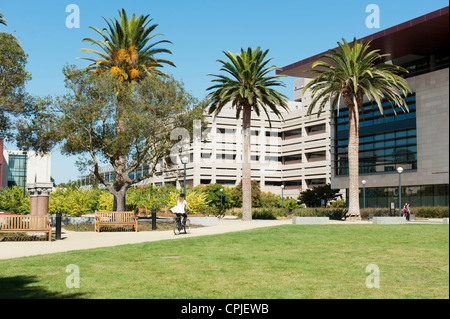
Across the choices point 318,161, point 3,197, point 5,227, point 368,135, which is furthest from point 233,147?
point 5,227

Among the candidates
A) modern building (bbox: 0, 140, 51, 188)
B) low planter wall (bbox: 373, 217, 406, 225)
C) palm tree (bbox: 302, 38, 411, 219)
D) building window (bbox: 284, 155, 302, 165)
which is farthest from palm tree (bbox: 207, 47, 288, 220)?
modern building (bbox: 0, 140, 51, 188)

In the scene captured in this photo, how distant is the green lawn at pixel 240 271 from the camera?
774 centimetres

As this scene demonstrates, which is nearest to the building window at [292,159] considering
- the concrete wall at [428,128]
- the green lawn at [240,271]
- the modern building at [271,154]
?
the modern building at [271,154]

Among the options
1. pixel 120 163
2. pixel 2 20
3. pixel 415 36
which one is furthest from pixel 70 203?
pixel 415 36

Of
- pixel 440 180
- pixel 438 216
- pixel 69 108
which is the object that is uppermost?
pixel 69 108

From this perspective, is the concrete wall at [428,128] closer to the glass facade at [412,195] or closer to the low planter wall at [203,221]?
the glass facade at [412,195]

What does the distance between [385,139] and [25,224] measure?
162ft

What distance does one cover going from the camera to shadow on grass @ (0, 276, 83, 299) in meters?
7.52

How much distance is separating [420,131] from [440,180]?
21.5ft

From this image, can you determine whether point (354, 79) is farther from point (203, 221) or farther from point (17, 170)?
point (17, 170)

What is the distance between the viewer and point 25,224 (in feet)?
64.1

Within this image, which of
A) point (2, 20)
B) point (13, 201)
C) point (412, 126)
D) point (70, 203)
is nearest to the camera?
point (2, 20)

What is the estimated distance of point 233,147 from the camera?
107562 millimetres

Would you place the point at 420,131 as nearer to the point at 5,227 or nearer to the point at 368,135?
the point at 368,135
